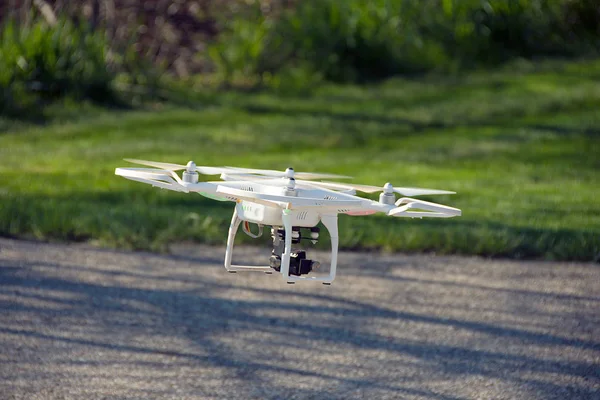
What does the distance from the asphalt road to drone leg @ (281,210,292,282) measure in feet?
15.0

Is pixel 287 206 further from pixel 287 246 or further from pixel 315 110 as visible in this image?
pixel 315 110

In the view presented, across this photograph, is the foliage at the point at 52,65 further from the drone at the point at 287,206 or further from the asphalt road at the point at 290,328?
the drone at the point at 287,206

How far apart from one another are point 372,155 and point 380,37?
241 inches

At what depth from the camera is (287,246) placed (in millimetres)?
2246

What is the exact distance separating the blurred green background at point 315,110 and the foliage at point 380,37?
0.16 feet

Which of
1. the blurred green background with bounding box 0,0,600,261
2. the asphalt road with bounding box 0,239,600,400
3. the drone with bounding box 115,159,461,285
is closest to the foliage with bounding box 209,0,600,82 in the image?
the blurred green background with bounding box 0,0,600,261

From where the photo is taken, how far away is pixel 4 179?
12.7 metres

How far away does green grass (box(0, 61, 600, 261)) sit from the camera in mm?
10688

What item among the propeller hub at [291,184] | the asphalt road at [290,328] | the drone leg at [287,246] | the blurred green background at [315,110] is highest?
the blurred green background at [315,110]

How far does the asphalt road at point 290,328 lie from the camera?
6.86 meters

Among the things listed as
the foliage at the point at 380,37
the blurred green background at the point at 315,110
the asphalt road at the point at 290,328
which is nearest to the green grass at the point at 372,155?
the blurred green background at the point at 315,110

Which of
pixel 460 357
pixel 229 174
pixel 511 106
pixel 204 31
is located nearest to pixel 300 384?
pixel 460 357

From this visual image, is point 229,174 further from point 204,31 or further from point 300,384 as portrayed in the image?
point 204,31

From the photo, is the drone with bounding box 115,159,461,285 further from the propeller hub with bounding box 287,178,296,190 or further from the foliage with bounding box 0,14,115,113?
the foliage with bounding box 0,14,115,113
